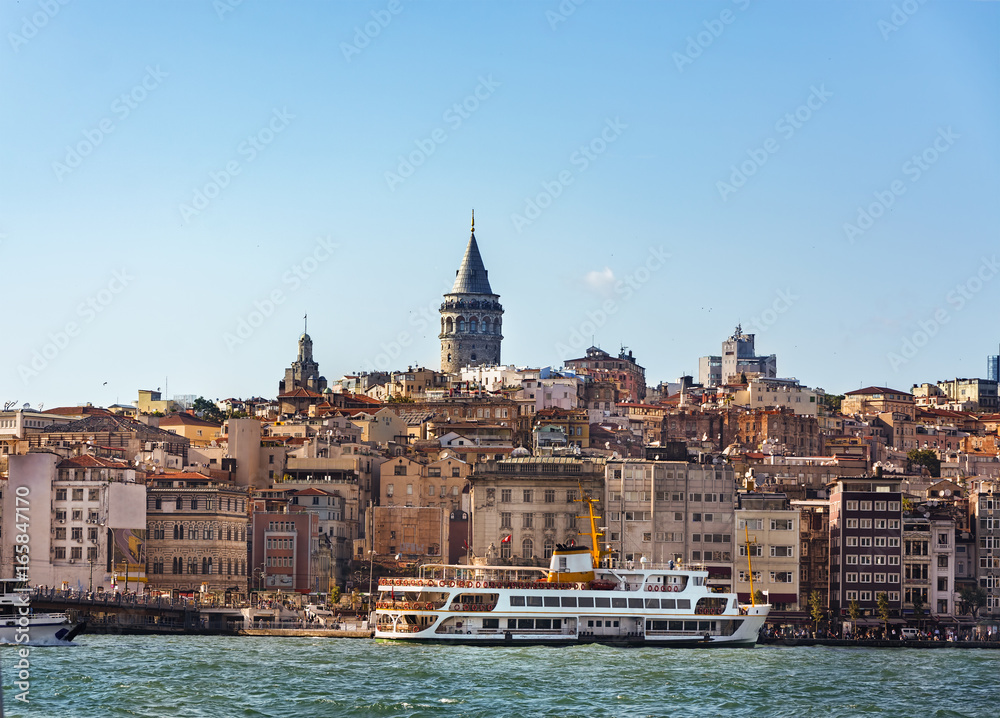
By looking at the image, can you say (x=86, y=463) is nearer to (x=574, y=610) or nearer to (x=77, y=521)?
(x=77, y=521)

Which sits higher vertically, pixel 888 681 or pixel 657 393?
pixel 657 393

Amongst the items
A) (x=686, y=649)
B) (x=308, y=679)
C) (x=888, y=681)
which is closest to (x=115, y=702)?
(x=308, y=679)

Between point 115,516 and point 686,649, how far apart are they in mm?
29750

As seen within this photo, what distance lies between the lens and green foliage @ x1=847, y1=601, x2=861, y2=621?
81125 mm

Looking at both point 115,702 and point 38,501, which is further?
point 38,501

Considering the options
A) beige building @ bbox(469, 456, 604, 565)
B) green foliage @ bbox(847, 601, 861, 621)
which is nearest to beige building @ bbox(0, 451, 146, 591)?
beige building @ bbox(469, 456, 604, 565)

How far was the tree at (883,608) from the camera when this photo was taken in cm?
8075

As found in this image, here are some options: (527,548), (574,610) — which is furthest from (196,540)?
(574,610)

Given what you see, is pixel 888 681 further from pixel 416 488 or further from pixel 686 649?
pixel 416 488

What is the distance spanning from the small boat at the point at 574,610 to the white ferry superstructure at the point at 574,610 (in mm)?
38

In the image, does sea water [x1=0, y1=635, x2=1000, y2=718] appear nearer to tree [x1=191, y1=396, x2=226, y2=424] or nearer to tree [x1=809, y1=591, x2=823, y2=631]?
tree [x1=809, y1=591, x2=823, y2=631]

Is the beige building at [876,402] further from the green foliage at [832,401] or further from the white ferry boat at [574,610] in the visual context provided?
the white ferry boat at [574,610]

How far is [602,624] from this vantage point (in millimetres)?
70125

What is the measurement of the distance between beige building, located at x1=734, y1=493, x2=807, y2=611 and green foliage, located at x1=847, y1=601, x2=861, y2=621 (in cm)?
205
